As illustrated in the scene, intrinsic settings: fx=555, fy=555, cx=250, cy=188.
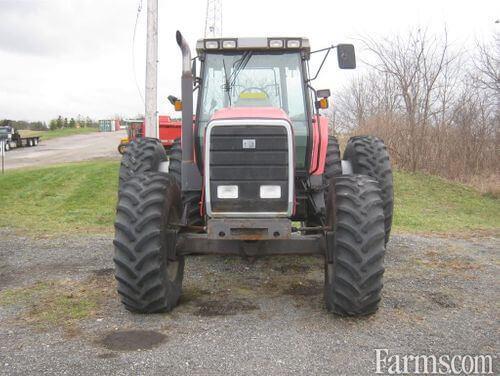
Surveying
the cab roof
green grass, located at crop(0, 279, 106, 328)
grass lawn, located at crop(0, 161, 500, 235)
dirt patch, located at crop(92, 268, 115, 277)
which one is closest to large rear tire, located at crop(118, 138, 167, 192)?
dirt patch, located at crop(92, 268, 115, 277)

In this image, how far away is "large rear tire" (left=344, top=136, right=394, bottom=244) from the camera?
6.75 metres

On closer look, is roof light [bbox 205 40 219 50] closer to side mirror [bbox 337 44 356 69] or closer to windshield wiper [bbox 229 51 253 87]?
windshield wiper [bbox 229 51 253 87]

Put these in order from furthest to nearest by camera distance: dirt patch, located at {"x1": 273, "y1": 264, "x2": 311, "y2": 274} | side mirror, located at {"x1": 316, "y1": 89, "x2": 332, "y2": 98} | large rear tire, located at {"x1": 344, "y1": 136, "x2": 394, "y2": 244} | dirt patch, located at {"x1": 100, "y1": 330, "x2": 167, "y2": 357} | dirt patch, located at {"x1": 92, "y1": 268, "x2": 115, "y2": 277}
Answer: large rear tire, located at {"x1": 344, "y1": 136, "x2": 394, "y2": 244} → dirt patch, located at {"x1": 273, "y1": 264, "x2": 311, "y2": 274} → dirt patch, located at {"x1": 92, "y1": 268, "x2": 115, "y2": 277} → side mirror, located at {"x1": 316, "y1": 89, "x2": 332, "y2": 98} → dirt patch, located at {"x1": 100, "y1": 330, "x2": 167, "y2": 357}

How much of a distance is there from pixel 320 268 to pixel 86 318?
296cm

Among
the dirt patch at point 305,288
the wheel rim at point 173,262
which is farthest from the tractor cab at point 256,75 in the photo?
the dirt patch at point 305,288

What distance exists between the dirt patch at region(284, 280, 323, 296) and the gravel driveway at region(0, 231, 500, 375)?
0.01 metres

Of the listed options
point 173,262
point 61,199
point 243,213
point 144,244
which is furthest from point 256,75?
point 61,199

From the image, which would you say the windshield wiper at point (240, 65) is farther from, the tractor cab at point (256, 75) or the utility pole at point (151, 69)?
the utility pole at point (151, 69)

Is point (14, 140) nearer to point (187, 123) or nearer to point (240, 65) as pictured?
point (240, 65)

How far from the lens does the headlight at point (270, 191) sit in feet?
15.9

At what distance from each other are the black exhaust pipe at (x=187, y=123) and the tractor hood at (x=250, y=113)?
0.27 metres

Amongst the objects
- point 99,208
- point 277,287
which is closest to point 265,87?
point 277,287

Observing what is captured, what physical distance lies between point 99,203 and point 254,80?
8.68 m

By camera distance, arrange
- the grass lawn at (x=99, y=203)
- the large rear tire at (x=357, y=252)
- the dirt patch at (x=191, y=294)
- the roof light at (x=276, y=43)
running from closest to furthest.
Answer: the large rear tire at (x=357, y=252)
the dirt patch at (x=191, y=294)
the roof light at (x=276, y=43)
the grass lawn at (x=99, y=203)
